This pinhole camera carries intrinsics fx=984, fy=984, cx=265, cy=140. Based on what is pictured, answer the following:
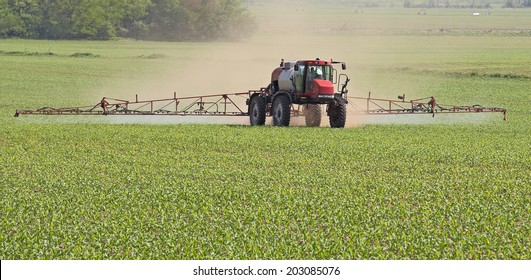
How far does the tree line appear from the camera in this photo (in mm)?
133250

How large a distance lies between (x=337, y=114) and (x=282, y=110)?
82.6 inches

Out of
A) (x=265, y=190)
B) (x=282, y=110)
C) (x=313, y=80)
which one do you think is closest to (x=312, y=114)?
(x=282, y=110)

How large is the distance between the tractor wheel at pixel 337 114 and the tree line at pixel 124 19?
93935 mm

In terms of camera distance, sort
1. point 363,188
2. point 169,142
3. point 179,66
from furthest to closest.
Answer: point 179,66 → point 169,142 → point 363,188

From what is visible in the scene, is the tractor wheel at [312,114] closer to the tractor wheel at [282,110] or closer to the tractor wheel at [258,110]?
the tractor wheel at [282,110]

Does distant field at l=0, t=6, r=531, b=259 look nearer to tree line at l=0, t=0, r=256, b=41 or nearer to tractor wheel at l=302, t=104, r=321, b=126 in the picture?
tractor wheel at l=302, t=104, r=321, b=126

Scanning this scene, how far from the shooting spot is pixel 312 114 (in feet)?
→ 126

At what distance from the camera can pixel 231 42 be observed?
13250 centimetres

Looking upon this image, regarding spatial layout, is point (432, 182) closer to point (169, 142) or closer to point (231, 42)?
point (169, 142)

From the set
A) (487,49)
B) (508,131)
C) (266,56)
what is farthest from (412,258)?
(487,49)

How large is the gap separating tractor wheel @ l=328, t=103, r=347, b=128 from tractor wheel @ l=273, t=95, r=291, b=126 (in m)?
1.70

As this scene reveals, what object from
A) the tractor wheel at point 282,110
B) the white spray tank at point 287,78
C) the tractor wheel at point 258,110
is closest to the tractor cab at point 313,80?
the white spray tank at point 287,78

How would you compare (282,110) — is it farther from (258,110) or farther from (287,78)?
(258,110)

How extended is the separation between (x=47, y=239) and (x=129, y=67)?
7257cm
